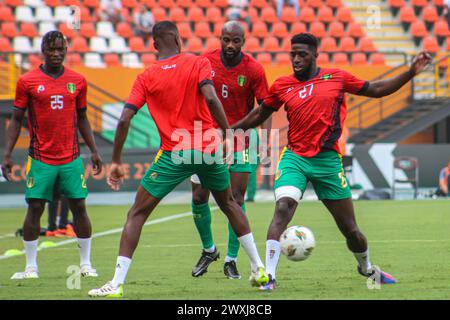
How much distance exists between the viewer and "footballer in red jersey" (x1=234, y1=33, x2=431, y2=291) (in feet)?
26.8

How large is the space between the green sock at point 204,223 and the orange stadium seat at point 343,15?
23.1m

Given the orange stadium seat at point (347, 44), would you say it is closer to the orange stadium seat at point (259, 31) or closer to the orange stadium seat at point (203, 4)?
the orange stadium seat at point (259, 31)

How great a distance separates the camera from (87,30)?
102 ft

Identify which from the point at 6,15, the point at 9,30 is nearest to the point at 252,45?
the point at 9,30

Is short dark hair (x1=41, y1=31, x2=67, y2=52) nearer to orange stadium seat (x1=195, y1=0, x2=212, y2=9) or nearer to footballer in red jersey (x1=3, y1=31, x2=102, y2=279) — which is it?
footballer in red jersey (x1=3, y1=31, x2=102, y2=279)

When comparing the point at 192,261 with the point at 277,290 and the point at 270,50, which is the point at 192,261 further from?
the point at 270,50

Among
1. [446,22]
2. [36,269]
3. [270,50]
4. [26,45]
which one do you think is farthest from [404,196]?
[36,269]

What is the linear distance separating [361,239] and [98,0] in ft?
82.8

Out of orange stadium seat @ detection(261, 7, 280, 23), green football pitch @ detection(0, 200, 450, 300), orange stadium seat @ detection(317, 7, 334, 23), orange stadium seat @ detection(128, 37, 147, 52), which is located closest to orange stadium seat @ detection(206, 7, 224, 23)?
→ orange stadium seat @ detection(261, 7, 280, 23)

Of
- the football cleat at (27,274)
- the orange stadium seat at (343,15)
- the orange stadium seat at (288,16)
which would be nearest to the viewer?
the football cleat at (27,274)

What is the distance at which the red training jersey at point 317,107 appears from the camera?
8258 millimetres

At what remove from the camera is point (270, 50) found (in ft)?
100

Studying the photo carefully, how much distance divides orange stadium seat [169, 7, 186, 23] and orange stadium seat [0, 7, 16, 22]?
207 inches

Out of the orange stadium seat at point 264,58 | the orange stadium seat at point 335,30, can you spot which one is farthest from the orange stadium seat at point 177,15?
the orange stadium seat at point 335,30
